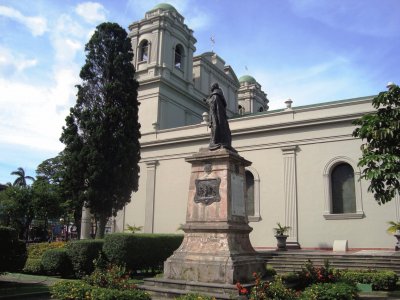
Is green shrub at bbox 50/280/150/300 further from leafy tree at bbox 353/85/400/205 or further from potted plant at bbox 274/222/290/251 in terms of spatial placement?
potted plant at bbox 274/222/290/251

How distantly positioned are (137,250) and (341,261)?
8.64 m

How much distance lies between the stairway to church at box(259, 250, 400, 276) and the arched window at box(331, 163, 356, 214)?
19.3 ft

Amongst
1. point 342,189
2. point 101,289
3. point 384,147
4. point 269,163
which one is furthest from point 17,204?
point 384,147

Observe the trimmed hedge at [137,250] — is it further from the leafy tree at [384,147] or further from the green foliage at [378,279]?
the leafy tree at [384,147]

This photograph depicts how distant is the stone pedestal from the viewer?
33.6ft

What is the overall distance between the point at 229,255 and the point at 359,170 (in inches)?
599

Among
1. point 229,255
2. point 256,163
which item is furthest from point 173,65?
point 229,255

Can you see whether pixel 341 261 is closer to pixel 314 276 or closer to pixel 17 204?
pixel 314 276

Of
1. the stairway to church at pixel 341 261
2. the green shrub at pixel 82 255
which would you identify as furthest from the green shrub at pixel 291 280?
the green shrub at pixel 82 255

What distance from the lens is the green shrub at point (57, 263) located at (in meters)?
17.0

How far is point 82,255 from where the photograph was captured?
1681 centimetres

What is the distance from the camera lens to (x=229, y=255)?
10203mm

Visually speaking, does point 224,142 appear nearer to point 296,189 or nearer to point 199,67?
point 296,189

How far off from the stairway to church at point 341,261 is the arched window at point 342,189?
5.39 meters
